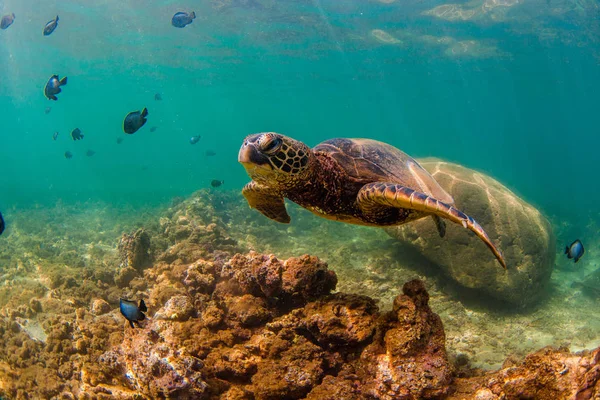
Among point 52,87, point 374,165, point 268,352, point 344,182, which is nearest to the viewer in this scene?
point 268,352

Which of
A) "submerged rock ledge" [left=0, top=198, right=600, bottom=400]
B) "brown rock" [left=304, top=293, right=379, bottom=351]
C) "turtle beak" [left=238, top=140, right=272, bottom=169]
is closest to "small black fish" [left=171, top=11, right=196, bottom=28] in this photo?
"submerged rock ledge" [left=0, top=198, right=600, bottom=400]

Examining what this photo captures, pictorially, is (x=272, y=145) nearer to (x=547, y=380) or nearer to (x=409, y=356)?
(x=409, y=356)

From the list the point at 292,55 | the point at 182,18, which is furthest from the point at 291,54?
the point at 182,18

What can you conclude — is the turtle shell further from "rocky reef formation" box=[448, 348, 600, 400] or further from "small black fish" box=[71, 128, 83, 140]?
"small black fish" box=[71, 128, 83, 140]

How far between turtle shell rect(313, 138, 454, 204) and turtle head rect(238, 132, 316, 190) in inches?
23.7

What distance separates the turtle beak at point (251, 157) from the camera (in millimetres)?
2947

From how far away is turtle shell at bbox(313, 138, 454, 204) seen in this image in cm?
376

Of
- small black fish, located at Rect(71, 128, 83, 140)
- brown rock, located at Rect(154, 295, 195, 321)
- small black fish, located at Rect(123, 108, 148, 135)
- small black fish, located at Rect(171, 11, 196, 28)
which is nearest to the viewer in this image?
brown rock, located at Rect(154, 295, 195, 321)

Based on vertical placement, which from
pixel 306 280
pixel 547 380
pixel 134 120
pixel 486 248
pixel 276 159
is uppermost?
pixel 276 159

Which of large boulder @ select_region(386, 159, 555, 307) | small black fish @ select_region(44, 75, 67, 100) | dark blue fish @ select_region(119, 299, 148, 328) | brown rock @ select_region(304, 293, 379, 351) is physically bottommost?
large boulder @ select_region(386, 159, 555, 307)

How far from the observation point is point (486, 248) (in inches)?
241

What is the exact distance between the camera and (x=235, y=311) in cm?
355

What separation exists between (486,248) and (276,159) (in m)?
4.95

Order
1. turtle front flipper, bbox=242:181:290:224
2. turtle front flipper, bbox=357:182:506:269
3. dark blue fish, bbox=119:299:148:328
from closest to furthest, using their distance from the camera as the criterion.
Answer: turtle front flipper, bbox=357:182:506:269
dark blue fish, bbox=119:299:148:328
turtle front flipper, bbox=242:181:290:224
